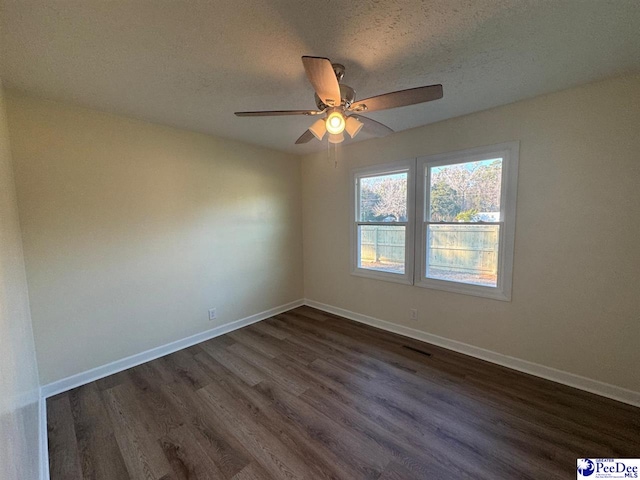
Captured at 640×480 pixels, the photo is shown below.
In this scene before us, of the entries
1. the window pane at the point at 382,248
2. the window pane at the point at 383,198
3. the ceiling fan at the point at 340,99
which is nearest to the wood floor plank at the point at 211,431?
the ceiling fan at the point at 340,99

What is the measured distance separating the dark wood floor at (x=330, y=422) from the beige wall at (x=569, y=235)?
340 millimetres

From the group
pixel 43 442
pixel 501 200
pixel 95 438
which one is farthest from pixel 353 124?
pixel 43 442

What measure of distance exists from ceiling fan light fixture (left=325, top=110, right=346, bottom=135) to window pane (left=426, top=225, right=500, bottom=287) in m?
1.77

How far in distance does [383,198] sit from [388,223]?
33 cm

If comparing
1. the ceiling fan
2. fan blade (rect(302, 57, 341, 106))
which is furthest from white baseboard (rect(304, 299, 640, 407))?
fan blade (rect(302, 57, 341, 106))

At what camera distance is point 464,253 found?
277 cm

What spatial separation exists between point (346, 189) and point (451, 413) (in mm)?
2718

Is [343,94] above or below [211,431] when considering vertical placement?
above

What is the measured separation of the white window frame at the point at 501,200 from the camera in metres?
2.39

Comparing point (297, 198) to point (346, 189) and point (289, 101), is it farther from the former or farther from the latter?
point (289, 101)

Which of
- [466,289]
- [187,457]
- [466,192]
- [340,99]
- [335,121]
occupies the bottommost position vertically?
[187,457]

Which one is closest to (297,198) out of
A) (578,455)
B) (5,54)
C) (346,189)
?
(346,189)

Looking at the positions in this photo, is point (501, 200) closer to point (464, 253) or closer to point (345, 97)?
point (464, 253)

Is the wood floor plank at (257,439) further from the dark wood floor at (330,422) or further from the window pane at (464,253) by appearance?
the window pane at (464,253)
